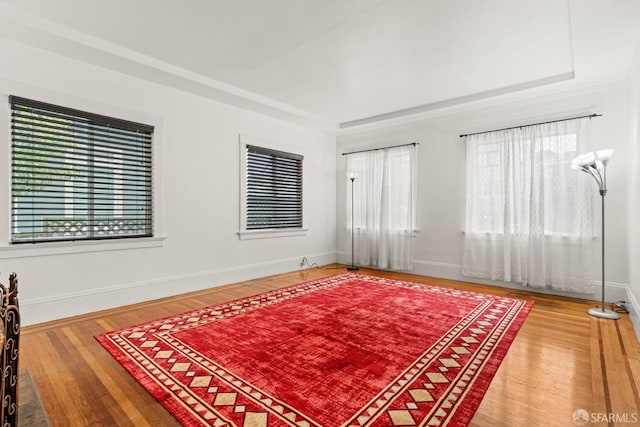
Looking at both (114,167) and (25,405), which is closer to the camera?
(25,405)

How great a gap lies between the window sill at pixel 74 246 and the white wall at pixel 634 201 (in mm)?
5289

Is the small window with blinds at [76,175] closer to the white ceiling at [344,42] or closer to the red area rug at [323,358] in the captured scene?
the white ceiling at [344,42]

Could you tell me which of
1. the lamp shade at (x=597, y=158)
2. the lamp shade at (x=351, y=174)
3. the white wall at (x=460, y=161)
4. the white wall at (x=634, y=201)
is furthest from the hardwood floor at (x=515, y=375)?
the lamp shade at (x=351, y=174)

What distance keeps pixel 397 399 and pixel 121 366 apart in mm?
1977

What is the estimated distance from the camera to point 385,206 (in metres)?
6.19

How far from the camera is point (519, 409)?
6.22 feet

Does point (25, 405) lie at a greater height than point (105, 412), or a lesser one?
greater

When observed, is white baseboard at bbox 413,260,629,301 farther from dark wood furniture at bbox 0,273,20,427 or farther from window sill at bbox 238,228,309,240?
dark wood furniture at bbox 0,273,20,427

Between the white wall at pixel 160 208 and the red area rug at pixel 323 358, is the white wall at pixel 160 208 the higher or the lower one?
the higher one

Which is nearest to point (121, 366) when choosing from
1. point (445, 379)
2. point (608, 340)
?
point (445, 379)

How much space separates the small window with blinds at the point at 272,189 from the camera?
5484mm

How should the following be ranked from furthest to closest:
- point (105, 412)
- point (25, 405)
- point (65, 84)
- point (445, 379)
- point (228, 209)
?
point (228, 209) → point (65, 84) → point (445, 379) → point (105, 412) → point (25, 405)

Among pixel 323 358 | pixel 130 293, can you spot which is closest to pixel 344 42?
pixel 323 358

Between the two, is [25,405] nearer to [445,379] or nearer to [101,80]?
[445,379]
